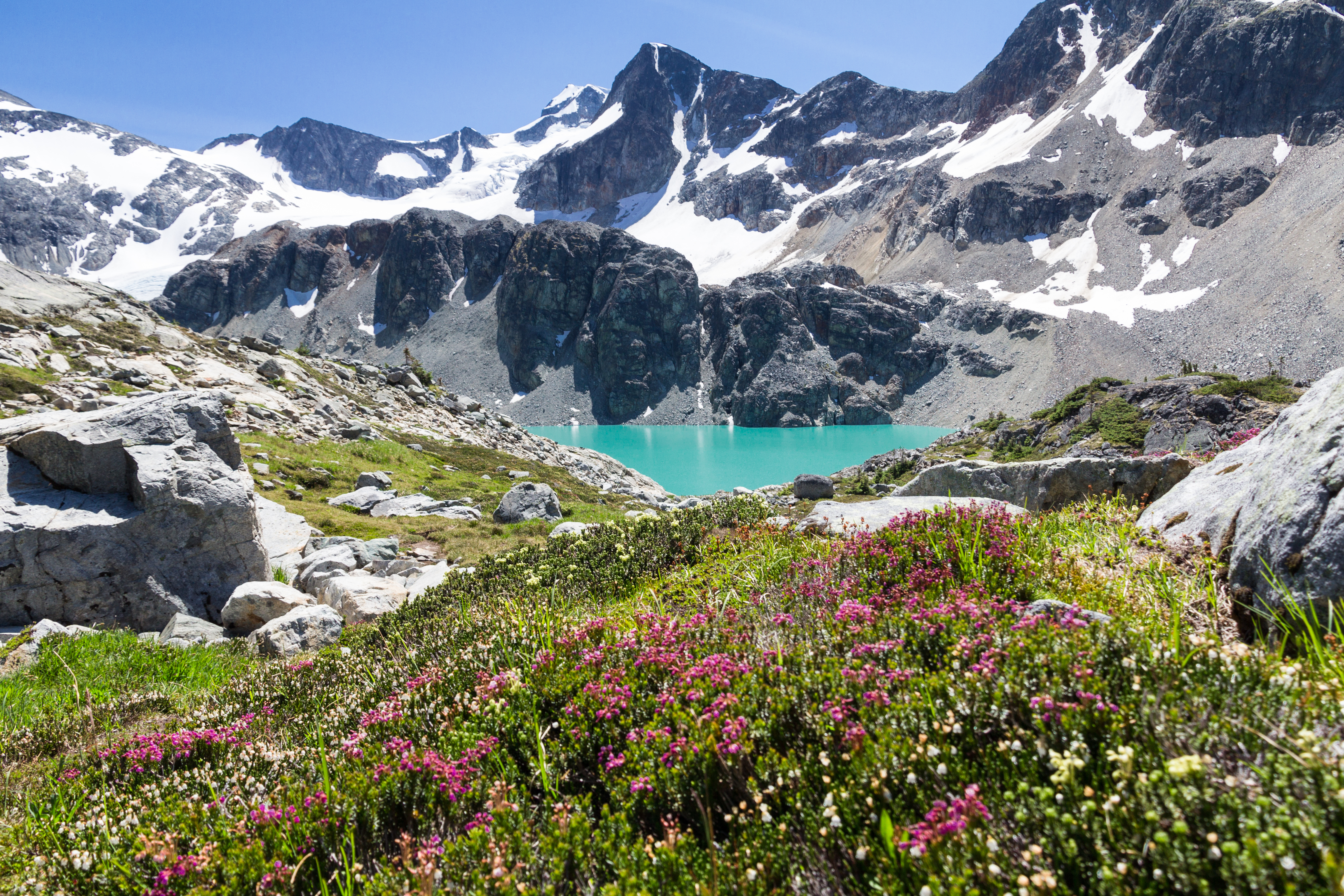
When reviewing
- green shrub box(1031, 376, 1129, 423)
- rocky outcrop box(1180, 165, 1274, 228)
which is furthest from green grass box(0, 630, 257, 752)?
rocky outcrop box(1180, 165, 1274, 228)

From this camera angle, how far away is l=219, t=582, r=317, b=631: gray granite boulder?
8820mm

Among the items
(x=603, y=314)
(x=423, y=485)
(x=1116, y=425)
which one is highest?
(x=603, y=314)

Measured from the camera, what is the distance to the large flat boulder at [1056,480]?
10336 millimetres

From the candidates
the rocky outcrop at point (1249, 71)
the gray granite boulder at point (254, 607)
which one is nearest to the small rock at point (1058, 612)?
the gray granite boulder at point (254, 607)

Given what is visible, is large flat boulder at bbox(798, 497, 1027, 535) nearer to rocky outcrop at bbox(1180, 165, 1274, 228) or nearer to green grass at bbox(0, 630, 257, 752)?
green grass at bbox(0, 630, 257, 752)

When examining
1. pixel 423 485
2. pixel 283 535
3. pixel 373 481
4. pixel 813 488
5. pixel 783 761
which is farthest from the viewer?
pixel 813 488

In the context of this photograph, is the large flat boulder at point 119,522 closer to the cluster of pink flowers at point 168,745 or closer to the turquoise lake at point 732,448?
the cluster of pink flowers at point 168,745

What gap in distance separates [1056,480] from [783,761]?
12.1 metres

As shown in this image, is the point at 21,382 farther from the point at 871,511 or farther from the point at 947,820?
the point at 947,820

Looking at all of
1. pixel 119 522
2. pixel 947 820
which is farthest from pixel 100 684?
pixel 947 820

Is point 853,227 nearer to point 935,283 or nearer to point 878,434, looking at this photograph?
point 935,283

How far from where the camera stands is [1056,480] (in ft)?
39.8

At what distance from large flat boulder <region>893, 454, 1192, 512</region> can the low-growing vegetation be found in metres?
6.52

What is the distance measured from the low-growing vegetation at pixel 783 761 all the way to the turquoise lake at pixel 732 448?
122ft
